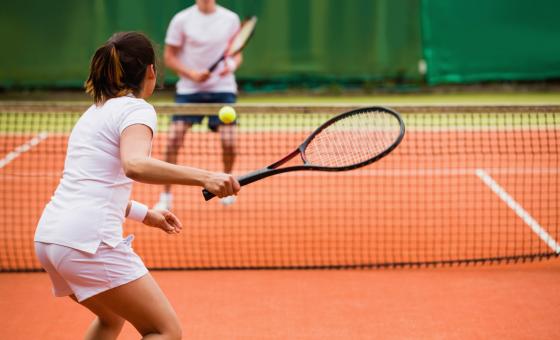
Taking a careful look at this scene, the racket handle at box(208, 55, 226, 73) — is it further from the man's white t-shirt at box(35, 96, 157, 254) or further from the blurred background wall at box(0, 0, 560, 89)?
the blurred background wall at box(0, 0, 560, 89)

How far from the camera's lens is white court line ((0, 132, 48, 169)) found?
739 centimetres

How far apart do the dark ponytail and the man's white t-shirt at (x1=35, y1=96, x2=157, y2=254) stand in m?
0.05

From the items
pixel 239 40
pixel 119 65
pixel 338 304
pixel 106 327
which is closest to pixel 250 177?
pixel 119 65

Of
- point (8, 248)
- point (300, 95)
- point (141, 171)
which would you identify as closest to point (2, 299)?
point (8, 248)

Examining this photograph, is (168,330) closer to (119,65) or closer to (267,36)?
(119,65)

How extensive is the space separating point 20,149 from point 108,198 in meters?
5.99

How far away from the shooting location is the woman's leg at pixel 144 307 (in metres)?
2.24

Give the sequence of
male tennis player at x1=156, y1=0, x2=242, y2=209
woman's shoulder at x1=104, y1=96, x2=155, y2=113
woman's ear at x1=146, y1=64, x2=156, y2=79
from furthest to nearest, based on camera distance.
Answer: male tennis player at x1=156, y1=0, x2=242, y2=209 → woman's ear at x1=146, y1=64, x2=156, y2=79 → woman's shoulder at x1=104, y1=96, x2=155, y2=113

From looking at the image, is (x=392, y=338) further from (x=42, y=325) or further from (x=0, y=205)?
(x=0, y=205)

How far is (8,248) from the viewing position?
4824 mm

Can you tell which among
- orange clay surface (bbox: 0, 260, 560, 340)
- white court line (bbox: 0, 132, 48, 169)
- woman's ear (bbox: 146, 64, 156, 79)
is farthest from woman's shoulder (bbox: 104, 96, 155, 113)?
white court line (bbox: 0, 132, 48, 169)

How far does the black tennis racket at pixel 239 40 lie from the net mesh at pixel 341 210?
0.77 meters

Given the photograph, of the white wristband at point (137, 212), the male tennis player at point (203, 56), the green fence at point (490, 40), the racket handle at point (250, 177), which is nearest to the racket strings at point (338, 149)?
the racket handle at point (250, 177)

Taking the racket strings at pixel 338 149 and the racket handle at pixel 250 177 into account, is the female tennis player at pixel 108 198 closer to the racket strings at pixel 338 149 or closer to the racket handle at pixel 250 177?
the racket handle at pixel 250 177
